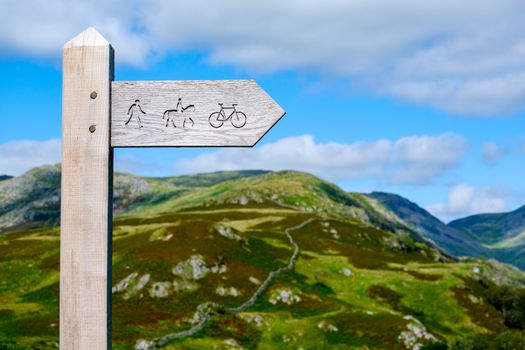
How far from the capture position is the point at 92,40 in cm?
770

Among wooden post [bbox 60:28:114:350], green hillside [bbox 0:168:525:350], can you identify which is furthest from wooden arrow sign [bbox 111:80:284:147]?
green hillside [bbox 0:168:525:350]

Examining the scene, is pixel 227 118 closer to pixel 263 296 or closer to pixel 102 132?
pixel 102 132

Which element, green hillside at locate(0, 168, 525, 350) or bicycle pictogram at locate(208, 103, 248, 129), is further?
green hillside at locate(0, 168, 525, 350)

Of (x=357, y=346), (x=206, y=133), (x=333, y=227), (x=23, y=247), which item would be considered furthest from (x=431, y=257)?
(x=206, y=133)

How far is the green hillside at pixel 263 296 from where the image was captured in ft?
231

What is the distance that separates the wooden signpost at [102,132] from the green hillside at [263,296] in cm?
5239

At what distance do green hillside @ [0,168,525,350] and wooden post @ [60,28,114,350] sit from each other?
172 feet

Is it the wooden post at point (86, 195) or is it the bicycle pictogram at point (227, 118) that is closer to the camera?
the wooden post at point (86, 195)

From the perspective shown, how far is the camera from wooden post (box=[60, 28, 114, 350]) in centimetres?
742

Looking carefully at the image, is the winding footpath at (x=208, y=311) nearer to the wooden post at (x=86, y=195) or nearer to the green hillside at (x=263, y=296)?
the green hillside at (x=263, y=296)

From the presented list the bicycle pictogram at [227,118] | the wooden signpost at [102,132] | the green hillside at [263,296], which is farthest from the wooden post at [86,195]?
the green hillside at [263,296]

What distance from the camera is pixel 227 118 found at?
760cm

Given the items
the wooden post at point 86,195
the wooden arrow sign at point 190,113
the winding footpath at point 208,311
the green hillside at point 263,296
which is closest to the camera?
the wooden post at point 86,195

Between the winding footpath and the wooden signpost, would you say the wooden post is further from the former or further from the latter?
the winding footpath
